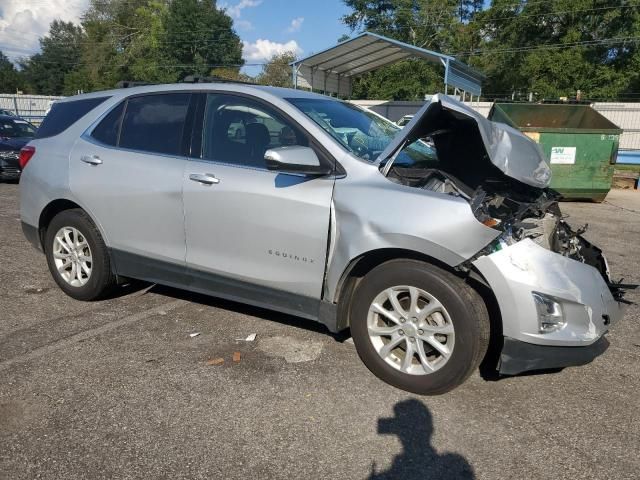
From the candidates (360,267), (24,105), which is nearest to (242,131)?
(360,267)

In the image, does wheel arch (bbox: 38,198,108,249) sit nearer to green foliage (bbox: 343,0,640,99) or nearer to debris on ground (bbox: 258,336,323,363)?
debris on ground (bbox: 258,336,323,363)

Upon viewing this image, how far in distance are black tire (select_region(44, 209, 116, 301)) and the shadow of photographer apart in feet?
8.83

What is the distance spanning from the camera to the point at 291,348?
3.89 metres

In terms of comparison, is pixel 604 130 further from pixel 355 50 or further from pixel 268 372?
pixel 355 50

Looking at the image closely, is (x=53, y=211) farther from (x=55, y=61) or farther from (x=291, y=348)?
(x=55, y=61)

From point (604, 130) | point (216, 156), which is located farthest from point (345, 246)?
point (604, 130)

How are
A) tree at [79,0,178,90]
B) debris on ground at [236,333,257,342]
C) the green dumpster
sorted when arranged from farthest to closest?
tree at [79,0,178,90] < the green dumpster < debris on ground at [236,333,257,342]

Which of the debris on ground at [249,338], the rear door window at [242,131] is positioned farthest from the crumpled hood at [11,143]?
the debris on ground at [249,338]

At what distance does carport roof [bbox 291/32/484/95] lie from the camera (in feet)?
63.2

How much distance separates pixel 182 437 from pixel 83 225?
2366 millimetres

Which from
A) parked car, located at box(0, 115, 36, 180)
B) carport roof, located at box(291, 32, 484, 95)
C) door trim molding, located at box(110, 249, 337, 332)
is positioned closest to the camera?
door trim molding, located at box(110, 249, 337, 332)

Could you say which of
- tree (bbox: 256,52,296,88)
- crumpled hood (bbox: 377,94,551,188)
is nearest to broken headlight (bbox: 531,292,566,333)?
crumpled hood (bbox: 377,94,551,188)

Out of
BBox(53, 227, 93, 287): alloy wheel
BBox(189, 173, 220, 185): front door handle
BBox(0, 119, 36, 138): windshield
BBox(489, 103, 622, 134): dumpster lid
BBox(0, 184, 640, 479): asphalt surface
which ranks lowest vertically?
BBox(0, 184, 640, 479): asphalt surface

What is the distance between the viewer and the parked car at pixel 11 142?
12.1 meters
